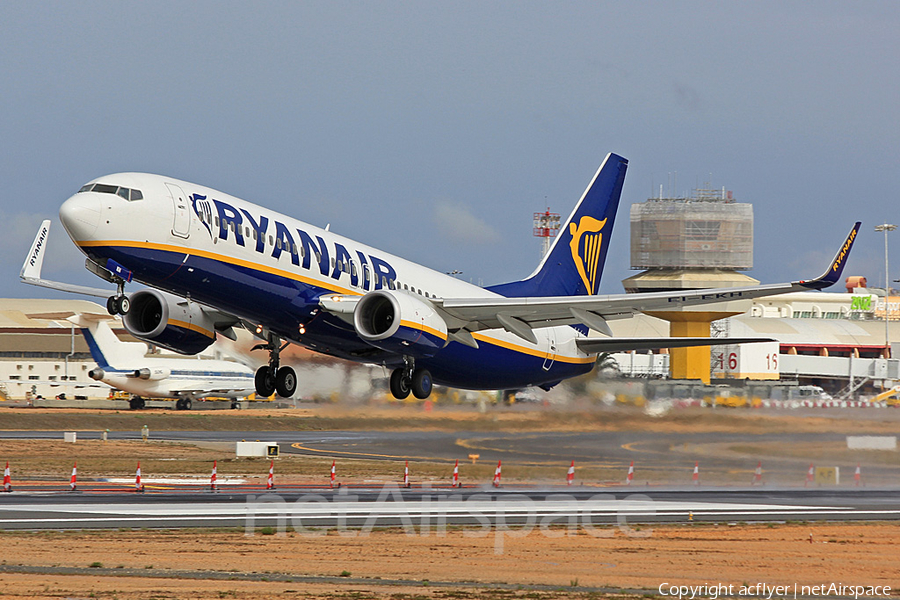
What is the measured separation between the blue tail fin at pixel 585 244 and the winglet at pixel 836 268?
14.6 m

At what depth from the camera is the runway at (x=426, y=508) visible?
1335 inches

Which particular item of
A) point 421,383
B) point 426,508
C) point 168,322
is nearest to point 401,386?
point 421,383

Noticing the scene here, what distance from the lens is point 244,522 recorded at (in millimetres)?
33812

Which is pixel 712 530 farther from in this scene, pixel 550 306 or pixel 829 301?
pixel 829 301

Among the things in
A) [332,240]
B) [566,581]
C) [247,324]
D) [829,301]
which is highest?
[829,301]

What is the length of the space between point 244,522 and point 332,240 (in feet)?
31.6

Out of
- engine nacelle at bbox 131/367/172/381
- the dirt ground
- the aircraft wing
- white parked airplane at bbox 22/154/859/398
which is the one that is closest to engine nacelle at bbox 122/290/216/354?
white parked airplane at bbox 22/154/859/398

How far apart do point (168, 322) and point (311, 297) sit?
5.80 metres

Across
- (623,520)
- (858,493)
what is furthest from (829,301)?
(623,520)

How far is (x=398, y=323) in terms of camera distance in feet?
98.2

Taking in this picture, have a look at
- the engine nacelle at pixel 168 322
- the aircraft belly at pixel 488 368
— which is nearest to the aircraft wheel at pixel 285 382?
the engine nacelle at pixel 168 322

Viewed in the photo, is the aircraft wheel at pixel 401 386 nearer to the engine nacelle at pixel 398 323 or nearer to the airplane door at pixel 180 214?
the engine nacelle at pixel 398 323

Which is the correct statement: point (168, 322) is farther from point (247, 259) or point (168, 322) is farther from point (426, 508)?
point (426, 508)

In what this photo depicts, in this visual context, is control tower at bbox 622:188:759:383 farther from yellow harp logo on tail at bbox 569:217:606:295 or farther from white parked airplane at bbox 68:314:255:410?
yellow harp logo on tail at bbox 569:217:606:295
